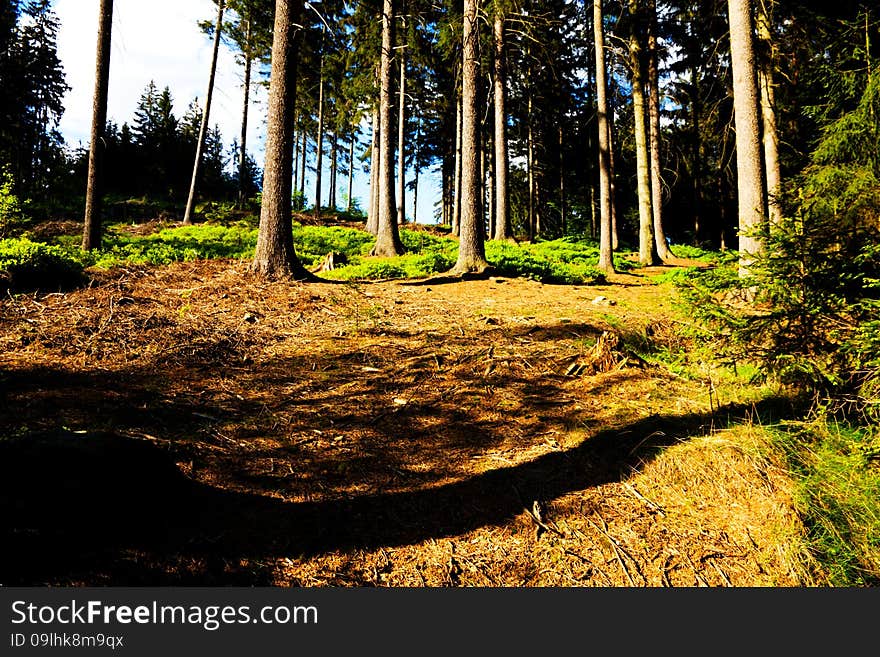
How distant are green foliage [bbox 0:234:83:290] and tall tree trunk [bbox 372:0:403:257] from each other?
A: 708 centimetres

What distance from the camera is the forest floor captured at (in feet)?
8.40

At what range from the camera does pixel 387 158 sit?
1334cm

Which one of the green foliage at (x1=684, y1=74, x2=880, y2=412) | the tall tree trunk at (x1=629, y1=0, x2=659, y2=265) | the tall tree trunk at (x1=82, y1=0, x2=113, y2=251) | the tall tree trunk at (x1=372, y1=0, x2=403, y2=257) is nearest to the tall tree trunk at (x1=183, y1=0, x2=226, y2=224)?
the tall tree trunk at (x1=82, y1=0, x2=113, y2=251)

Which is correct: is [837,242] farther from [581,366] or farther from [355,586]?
[355,586]

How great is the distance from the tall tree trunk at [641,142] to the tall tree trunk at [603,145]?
93.4 inches

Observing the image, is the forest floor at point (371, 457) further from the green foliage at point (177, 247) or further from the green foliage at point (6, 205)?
the green foliage at point (6, 205)

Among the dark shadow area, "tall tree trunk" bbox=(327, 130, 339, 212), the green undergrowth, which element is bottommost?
the dark shadow area

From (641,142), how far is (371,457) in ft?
50.8

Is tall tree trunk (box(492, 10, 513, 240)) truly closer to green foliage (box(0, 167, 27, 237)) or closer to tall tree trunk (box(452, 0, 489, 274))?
tall tree trunk (box(452, 0, 489, 274))

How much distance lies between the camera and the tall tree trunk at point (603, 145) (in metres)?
12.8

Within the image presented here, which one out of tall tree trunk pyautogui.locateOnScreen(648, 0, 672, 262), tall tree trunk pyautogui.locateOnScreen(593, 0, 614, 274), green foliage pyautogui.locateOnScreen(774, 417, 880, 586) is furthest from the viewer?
tall tree trunk pyautogui.locateOnScreen(648, 0, 672, 262)

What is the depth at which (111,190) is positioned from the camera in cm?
3553

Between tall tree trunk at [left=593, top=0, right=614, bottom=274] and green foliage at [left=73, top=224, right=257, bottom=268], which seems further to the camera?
tall tree trunk at [left=593, top=0, right=614, bottom=274]

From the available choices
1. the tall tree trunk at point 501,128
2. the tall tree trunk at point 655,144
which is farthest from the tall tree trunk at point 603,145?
the tall tree trunk at point 655,144
